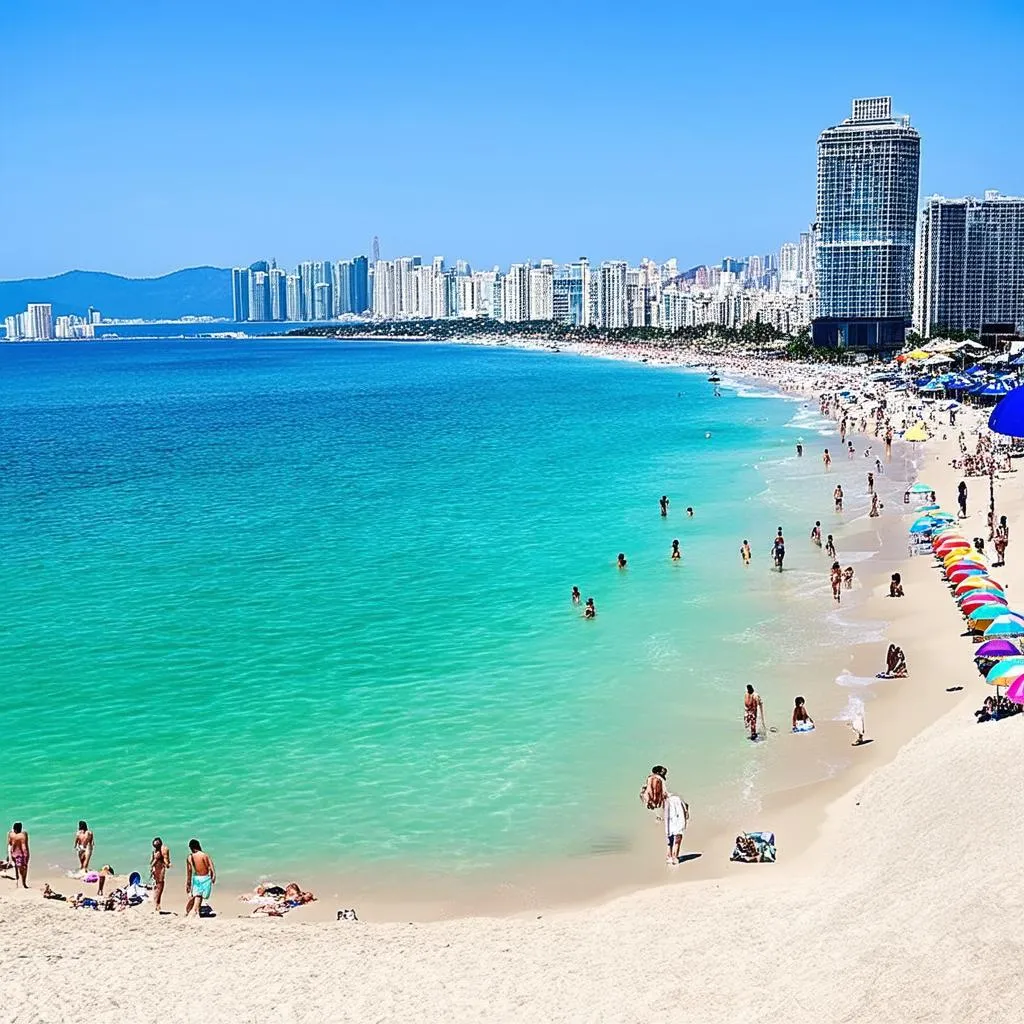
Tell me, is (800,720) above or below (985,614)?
below

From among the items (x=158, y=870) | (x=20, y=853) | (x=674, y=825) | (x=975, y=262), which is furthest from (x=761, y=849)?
(x=975, y=262)

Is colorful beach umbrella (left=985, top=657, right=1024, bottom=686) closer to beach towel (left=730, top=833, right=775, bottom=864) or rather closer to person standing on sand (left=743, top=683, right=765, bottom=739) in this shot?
person standing on sand (left=743, top=683, right=765, bottom=739)

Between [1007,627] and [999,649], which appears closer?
[999,649]

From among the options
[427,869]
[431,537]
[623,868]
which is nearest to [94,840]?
[427,869]

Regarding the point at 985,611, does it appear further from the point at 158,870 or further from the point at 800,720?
the point at 158,870

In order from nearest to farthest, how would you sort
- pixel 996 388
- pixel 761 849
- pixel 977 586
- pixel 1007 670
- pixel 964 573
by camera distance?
1. pixel 761 849
2. pixel 1007 670
3. pixel 977 586
4. pixel 964 573
5. pixel 996 388

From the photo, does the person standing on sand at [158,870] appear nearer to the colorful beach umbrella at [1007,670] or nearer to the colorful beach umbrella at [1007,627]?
the colorful beach umbrella at [1007,670]
